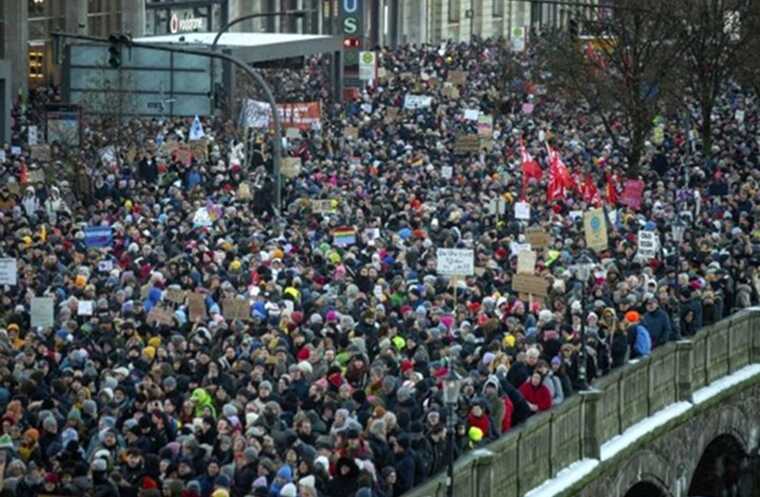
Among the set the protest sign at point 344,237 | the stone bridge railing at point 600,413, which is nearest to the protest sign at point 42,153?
the protest sign at point 344,237

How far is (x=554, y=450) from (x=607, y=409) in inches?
98.8

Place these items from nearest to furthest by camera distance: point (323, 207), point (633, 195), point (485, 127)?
point (323, 207)
point (633, 195)
point (485, 127)

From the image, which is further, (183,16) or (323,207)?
(183,16)

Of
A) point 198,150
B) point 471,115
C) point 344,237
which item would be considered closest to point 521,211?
point 344,237

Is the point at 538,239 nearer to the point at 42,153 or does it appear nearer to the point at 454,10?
the point at 42,153

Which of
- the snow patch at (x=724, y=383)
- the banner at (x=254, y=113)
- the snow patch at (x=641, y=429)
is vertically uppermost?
the banner at (x=254, y=113)

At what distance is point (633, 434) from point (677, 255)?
7776 mm

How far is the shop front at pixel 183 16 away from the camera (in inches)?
3634

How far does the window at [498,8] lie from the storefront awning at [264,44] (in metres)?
56.3

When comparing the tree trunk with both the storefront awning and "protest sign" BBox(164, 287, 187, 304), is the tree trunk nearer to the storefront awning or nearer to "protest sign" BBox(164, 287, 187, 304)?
the storefront awning

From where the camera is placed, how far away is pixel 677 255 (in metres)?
41.5

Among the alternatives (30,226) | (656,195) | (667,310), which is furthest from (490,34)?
Answer: (667,310)

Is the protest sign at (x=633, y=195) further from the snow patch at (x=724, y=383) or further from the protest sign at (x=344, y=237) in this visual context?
the snow patch at (x=724, y=383)

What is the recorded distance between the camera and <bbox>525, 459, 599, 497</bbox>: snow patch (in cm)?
2993
